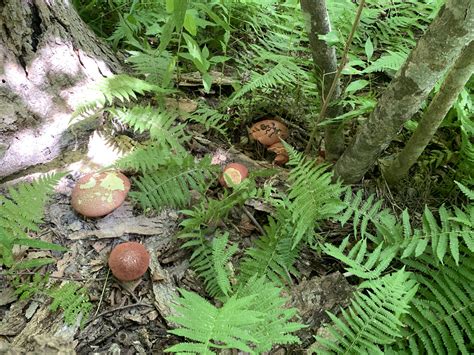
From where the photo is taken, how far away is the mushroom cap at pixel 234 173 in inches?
131

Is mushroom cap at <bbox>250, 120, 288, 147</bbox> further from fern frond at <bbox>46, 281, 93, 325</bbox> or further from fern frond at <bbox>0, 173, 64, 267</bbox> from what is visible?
fern frond at <bbox>46, 281, 93, 325</bbox>

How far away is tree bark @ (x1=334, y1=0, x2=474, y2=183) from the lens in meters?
2.36

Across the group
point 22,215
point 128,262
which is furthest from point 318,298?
point 22,215

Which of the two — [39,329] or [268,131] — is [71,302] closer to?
[39,329]

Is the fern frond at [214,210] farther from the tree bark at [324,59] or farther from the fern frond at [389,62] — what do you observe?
the fern frond at [389,62]

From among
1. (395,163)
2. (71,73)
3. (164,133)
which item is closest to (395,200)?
(395,163)

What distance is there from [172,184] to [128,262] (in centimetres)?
75

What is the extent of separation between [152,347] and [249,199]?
140 cm

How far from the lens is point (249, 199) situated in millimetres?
3432

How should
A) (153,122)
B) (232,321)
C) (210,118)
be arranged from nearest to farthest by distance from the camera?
(232,321) → (153,122) → (210,118)

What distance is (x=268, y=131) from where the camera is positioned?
3.80m

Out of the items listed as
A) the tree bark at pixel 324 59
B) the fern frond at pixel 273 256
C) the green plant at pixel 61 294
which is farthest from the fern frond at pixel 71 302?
the tree bark at pixel 324 59

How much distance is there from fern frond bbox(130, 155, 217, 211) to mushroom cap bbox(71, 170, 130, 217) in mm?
116

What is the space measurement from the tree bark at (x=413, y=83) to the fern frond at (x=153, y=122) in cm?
141
